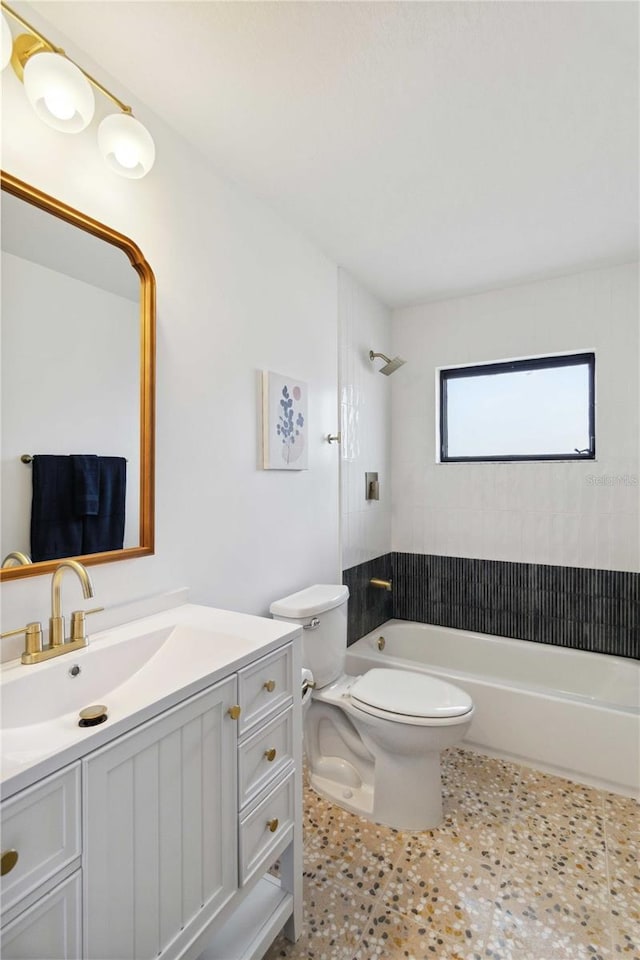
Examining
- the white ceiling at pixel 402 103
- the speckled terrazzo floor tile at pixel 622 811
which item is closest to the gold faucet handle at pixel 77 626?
the white ceiling at pixel 402 103

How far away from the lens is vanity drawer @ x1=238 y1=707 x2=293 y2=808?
3.70 ft

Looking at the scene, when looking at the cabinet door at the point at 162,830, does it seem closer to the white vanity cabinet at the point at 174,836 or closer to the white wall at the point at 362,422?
the white vanity cabinet at the point at 174,836

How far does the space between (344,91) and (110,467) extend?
4.22 feet

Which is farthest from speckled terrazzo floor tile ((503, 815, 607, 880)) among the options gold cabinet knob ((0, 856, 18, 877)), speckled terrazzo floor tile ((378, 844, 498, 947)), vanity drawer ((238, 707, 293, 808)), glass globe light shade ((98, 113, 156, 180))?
glass globe light shade ((98, 113, 156, 180))

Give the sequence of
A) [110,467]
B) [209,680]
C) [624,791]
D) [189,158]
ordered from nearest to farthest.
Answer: [209,680]
[110,467]
[189,158]
[624,791]

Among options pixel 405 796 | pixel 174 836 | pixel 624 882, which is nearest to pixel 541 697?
pixel 624 882

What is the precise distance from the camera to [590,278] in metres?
2.57

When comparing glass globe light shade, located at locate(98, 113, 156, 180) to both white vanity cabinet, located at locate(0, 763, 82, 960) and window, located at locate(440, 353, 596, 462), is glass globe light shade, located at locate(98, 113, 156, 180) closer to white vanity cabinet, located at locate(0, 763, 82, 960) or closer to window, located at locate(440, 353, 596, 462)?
white vanity cabinet, located at locate(0, 763, 82, 960)

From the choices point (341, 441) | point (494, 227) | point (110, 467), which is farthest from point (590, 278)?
point (110, 467)

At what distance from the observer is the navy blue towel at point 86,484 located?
122cm

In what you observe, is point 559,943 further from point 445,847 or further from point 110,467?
point 110,467

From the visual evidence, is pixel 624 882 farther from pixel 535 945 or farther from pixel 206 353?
pixel 206 353

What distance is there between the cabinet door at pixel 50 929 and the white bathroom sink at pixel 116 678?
21cm

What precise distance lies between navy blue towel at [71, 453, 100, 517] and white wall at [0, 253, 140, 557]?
25mm
